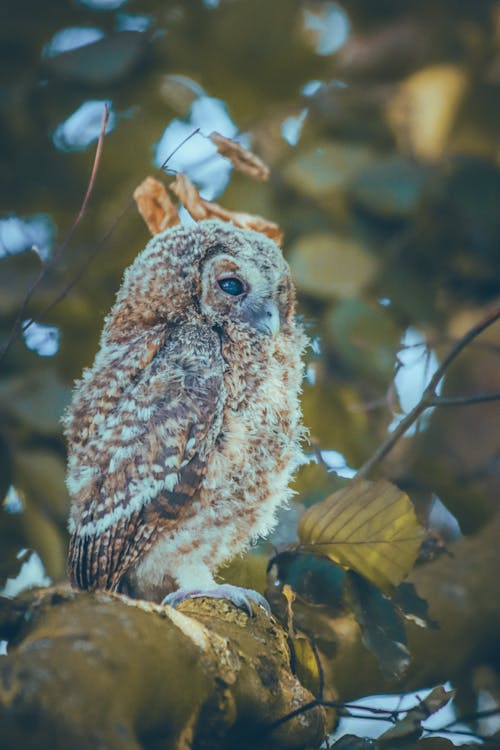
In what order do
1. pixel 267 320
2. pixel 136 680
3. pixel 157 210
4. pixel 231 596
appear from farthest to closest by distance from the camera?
pixel 157 210 → pixel 267 320 → pixel 231 596 → pixel 136 680

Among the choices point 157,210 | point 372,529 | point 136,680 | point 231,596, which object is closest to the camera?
point 136,680

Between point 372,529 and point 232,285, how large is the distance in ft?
1.67

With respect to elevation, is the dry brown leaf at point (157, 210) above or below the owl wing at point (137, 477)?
above

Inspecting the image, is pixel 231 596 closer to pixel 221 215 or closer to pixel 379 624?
pixel 379 624

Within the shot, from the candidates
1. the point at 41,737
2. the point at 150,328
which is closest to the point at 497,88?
the point at 150,328

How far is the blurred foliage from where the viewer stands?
1491 mm

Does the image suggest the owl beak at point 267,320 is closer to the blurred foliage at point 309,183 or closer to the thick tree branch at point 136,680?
the blurred foliage at point 309,183

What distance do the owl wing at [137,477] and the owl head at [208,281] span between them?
6.4 inches

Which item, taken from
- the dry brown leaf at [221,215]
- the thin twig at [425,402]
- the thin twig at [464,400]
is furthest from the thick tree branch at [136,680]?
the dry brown leaf at [221,215]

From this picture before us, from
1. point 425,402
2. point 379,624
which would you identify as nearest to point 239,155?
point 425,402

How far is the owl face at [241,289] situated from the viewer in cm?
138

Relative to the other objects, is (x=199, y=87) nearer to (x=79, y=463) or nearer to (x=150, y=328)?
(x=150, y=328)

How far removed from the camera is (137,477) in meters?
1.29

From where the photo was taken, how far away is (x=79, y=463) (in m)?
1.32
